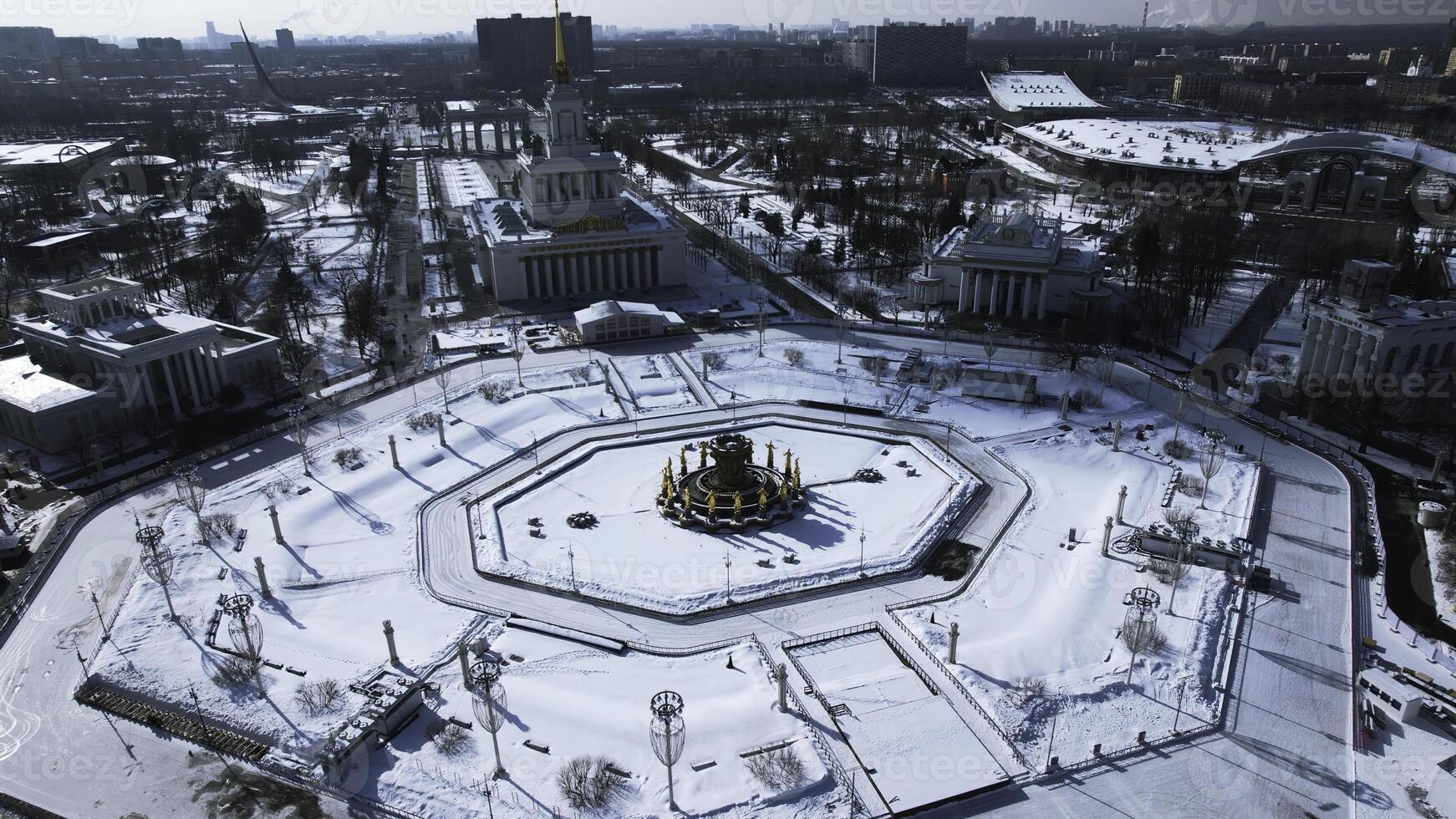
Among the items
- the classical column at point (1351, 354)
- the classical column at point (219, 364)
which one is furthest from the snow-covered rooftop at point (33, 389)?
the classical column at point (1351, 354)

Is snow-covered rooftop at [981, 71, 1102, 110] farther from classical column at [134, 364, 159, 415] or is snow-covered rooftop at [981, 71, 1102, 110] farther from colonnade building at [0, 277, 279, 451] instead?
classical column at [134, 364, 159, 415]

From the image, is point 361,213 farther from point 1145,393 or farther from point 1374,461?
point 1374,461

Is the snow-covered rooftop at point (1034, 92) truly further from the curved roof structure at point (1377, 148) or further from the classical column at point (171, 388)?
the classical column at point (171, 388)

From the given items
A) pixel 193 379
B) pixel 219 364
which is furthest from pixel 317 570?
pixel 219 364

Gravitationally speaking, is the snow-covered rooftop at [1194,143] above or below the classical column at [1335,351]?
above

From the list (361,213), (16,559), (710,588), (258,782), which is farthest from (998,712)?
(361,213)

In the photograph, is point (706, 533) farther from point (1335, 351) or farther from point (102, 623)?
point (1335, 351)
